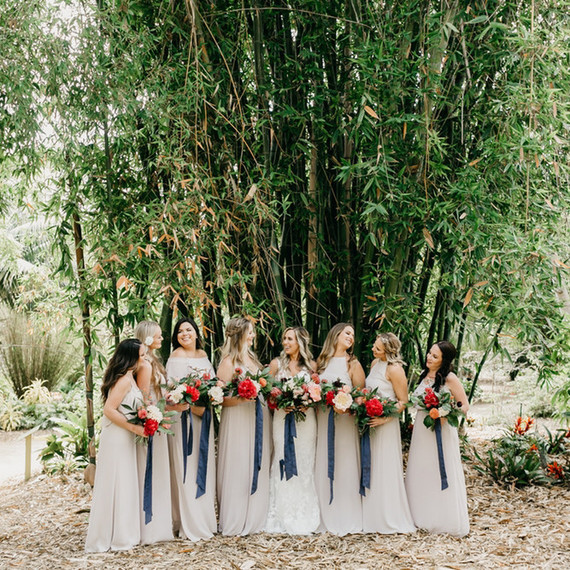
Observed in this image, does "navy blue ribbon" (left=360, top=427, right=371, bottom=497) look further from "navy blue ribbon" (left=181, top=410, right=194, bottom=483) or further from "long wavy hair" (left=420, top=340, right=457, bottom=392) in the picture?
"navy blue ribbon" (left=181, top=410, right=194, bottom=483)

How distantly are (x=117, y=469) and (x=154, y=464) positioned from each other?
0.76 ft

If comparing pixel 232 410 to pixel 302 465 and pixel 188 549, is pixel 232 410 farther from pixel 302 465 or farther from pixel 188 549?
pixel 188 549

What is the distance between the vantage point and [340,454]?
3807mm

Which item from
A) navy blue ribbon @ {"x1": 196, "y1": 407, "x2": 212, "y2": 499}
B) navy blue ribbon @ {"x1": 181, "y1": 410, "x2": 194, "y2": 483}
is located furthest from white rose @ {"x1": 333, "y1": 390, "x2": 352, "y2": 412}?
navy blue ribbon @ {"x1": 181, "y1": 410, "x2": 194, "y2": 483}

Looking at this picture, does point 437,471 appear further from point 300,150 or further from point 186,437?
point 300,150

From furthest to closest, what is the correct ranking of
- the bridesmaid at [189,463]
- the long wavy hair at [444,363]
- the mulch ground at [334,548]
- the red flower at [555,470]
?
the red flower at [555,470]
the long wavy hair at [444,363]
the bridesmaid at [189,463]
the mulch ground at [334,548]

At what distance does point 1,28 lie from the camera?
340 cm

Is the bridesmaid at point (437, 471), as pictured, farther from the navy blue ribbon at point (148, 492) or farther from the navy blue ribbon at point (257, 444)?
the navy blue ribbon at point (148, 492)

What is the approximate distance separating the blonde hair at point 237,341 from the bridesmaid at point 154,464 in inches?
16.0

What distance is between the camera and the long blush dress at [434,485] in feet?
12.1

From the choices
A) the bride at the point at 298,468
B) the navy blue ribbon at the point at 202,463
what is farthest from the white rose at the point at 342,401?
the navy blue ribbon at the point at 202,463

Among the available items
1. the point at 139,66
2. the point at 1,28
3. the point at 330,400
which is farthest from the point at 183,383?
the point at 1,28

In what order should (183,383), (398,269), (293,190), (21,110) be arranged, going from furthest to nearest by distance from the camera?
(293,190)
(398,269)
(183,383)
(21,110)

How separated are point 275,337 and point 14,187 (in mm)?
2100
